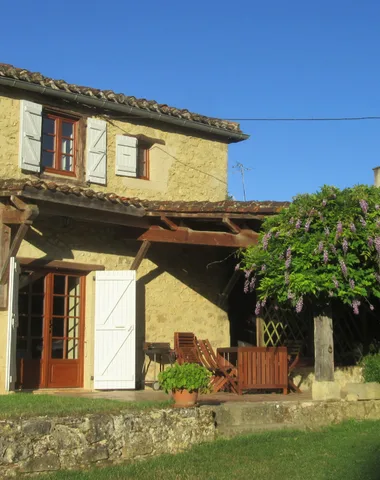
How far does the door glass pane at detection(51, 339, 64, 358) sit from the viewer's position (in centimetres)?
1070

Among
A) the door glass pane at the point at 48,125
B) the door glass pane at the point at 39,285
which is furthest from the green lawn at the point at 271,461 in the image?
the door glass pane at the point at 48,125

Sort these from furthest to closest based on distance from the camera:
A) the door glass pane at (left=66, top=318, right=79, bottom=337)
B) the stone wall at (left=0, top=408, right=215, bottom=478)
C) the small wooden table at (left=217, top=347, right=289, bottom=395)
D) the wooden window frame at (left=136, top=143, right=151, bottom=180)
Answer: the wooden window frame at (left=136, top=143, right=151, bottom=180) < the door glass pane at (left=66, top=318, right=79, bottom=337) < the small wooden table at (left=217, top=347, right=289, bottom=395) < the stone wall at (left=0, top=408, right=215, bottom=478)

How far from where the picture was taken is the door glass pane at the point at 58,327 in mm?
10727

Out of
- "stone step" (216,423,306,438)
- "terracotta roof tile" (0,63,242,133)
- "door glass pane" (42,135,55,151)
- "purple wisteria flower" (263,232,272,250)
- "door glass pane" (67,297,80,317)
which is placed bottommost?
"stone step" (216,423,306,438)

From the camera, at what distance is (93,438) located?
20.6ft

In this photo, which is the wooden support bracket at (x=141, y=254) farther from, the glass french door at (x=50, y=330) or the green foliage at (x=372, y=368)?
the green foliage at (x=372, y=368)

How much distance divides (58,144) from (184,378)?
554 centimetres

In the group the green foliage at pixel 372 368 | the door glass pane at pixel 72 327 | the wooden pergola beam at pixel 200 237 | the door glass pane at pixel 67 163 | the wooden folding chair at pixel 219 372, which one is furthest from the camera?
the door glass pane at pixel 67 163

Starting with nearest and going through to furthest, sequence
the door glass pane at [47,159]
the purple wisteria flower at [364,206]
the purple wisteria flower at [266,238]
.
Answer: the purple wisteria flower at [364,206]
the purple wisteria flower at [266,238]
the door glass pane at [47,159]

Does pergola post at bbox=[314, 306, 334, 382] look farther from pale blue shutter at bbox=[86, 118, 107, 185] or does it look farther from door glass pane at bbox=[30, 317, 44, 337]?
pale blue shutter at bbox=[86, 118, 107, 185]

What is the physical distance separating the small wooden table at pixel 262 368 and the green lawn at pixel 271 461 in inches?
74.4

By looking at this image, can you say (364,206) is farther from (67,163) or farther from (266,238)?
(67,163)

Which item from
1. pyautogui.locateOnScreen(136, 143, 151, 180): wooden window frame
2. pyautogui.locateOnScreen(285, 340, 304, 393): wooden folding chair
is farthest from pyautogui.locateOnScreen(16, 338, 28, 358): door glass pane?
pyautogui.locateOnScreen(285, 340, 304, 393): wooden folding chair

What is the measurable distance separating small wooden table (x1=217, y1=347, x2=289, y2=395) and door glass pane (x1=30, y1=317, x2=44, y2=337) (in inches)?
117
